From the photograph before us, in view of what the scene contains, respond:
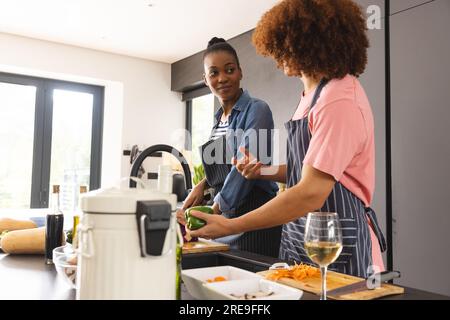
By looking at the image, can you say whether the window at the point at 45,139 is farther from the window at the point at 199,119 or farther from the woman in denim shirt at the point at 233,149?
the woman in denim shirt at the point at 233,149

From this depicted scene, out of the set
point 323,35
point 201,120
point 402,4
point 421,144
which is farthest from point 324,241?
point 201,120

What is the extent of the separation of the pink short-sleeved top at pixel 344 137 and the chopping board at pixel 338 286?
0.25 metres

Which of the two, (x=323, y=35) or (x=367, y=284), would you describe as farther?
(x=323, y=35)

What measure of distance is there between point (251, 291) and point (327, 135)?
0.45 metres

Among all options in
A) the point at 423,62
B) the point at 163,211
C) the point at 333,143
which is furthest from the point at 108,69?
the point at 163,211

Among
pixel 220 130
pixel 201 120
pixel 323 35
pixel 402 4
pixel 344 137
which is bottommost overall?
pixel 344 137

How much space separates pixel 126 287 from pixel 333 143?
64 centimetres

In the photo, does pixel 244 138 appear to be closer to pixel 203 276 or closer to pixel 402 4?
pixel 203 276

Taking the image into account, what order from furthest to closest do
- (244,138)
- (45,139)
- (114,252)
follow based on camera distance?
(45,139)
(244,138)
(114,252)

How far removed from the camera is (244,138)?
Answer: 64.4 inches

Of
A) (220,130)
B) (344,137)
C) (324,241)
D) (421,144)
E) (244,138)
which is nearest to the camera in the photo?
(324,241)
